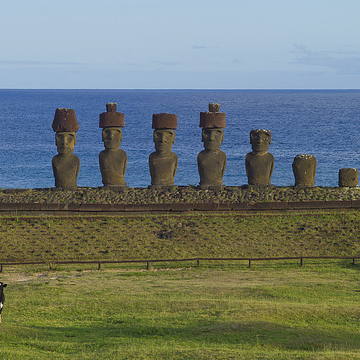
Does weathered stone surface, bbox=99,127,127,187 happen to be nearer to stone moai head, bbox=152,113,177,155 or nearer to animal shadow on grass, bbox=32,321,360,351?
stone moai head, bbox=152,113,177,155

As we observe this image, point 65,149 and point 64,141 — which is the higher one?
point 64,141

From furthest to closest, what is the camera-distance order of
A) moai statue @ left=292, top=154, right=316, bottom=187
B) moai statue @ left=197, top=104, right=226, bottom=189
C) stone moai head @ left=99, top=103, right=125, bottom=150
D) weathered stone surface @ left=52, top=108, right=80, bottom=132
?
moai statue @ left=292, top=154, right=316, bottom=187 → moai statue @ left=197, top=104, right=226, bottom=189 → stone moai head @ left=99, top=103, right=125, bottom=150 → weathered stone surface @ left=52, top=108, right=80, bottom=132

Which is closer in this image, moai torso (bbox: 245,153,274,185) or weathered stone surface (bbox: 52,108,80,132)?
weathered stone surface (bbox: 52,108,80,132)

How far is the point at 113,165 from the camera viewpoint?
3862cm

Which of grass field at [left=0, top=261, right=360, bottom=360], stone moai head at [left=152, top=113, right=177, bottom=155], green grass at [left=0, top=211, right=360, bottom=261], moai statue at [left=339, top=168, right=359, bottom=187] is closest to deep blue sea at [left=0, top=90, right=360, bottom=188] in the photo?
moai statue at [left=339, top=168, right=359, bottom=187]

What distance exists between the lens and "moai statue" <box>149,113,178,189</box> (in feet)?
127

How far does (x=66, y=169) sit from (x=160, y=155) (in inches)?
148

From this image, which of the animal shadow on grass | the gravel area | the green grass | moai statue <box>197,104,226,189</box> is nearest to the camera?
the animal shadow on grass

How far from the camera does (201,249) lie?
36.4m

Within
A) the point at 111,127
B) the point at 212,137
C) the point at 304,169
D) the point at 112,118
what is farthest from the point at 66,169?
the point at 304,169

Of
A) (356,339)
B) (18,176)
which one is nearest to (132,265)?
(356,339)

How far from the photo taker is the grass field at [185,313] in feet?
74.1

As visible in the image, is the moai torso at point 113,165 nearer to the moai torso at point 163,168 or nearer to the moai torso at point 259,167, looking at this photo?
the moai torso at point 163,168

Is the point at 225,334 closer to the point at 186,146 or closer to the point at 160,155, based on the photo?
the point at 160,155
